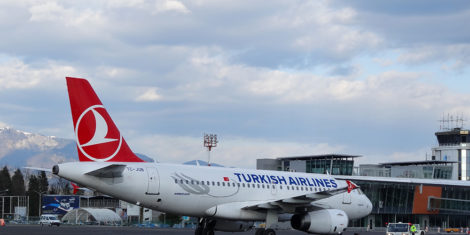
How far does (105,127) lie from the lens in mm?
32656

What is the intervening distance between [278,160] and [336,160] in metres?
13.9

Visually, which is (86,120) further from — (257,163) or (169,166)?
(257,163)

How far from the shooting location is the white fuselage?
32.3 m

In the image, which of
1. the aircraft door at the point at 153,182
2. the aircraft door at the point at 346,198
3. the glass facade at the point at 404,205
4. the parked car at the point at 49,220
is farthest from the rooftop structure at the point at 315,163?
the aircraft door at the point at 153,182

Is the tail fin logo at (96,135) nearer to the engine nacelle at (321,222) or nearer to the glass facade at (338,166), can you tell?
the engine nacelle at (321,222)

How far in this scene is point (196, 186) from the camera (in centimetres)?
3500

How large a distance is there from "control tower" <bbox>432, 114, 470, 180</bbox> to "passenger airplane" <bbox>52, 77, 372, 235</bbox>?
102 metres

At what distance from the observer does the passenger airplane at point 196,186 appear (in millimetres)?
32062

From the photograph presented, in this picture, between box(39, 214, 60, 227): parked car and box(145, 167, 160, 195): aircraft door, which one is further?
box(39, 214, 60, 227): parked car

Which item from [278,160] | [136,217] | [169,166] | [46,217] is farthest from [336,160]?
[169,166]

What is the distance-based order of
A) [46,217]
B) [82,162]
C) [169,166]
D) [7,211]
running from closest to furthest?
1. [82,162]
2. [169,166]
3. [46,217]
4. [7,211]

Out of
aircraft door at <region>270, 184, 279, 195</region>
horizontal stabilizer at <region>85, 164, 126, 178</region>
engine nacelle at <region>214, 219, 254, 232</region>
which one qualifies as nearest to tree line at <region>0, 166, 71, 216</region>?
engine nacelle at <region>214, 219, 254, 232</region>

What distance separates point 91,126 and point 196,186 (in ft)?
20.1

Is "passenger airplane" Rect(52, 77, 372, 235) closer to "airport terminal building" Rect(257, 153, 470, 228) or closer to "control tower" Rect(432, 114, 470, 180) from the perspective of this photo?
"airport terminal building" Rect(257, 153, 470, 228)
